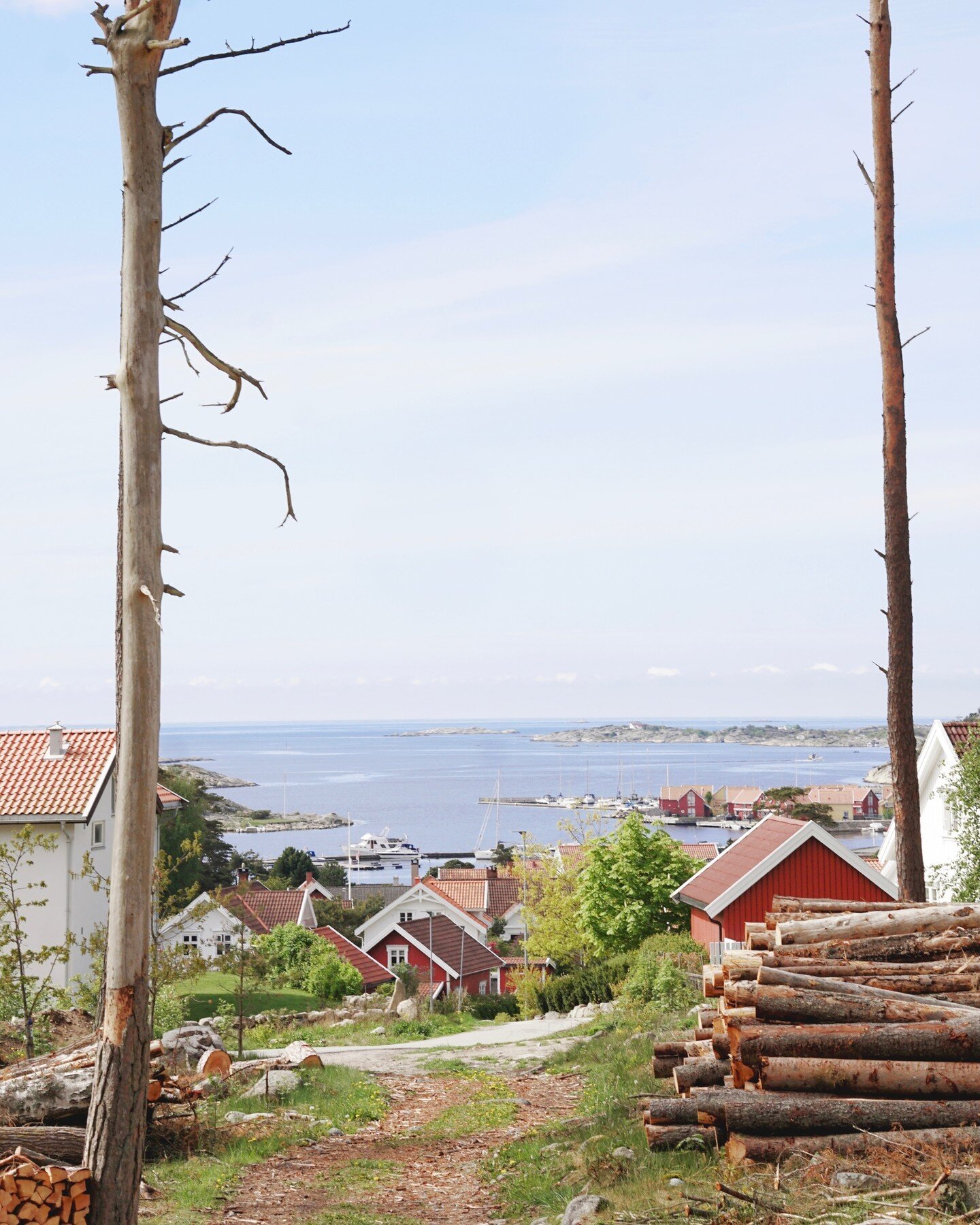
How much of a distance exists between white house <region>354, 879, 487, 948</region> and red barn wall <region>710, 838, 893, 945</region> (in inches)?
1219

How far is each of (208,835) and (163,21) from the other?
2420 inches

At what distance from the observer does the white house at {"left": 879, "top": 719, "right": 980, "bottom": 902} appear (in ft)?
91.6

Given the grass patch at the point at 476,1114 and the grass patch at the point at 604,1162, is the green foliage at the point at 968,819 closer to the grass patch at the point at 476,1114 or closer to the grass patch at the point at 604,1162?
the grass patch at the point at 604,1162

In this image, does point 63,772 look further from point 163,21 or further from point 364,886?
point 364,886

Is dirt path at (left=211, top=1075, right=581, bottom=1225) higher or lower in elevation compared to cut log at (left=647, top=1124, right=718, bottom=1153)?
lower

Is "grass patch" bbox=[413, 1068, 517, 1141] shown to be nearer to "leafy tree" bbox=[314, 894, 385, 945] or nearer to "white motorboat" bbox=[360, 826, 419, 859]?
"leafy tree" bbox=[314, 894, 385, 945]

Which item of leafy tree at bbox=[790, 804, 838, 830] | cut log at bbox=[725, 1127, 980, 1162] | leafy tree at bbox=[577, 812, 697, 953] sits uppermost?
cut log at bbox=[725, 1127, 980, 1162]

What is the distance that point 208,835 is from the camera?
215 feet

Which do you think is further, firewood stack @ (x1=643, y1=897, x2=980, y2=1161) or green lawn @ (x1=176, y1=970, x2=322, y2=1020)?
green lawn @ (x1=176, y1=970, x2=322, y2=1020)

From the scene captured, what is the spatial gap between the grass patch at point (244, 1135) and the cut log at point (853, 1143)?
4281mm

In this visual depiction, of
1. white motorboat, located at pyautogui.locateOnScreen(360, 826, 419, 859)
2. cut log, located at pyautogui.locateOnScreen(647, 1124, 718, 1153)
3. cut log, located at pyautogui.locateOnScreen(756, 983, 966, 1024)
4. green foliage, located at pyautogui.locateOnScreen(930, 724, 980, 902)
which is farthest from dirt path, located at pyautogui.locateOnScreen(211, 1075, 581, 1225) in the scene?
white motorboat, located at pyautogui.locateOnScreen(360, 826, 419, 859)

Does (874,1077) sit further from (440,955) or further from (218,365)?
(440,955)

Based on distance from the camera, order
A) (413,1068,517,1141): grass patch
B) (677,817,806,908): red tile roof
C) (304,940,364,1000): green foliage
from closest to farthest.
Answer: (413,1068,517,1141): grass patch < (677,817,806,908): red tile roof < (304,940,364,1000): green foliage

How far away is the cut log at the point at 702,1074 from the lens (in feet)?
29.8
